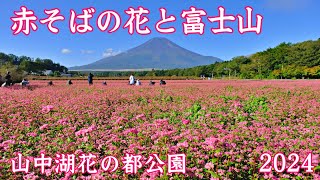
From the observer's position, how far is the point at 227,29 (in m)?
6.34

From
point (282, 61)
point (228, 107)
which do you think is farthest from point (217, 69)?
point (228, 107)

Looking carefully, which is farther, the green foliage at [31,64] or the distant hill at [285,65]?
the green foliage at [31,64]

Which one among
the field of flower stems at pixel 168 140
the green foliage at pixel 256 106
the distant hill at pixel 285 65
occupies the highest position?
the distant hill at pixel 285 65

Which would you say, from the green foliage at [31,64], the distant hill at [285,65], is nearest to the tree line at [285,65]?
the distant hill at [285,65]

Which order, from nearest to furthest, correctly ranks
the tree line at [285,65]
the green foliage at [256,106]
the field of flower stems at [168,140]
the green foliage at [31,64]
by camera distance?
1. the field of flower stems at [168,140]
2. the green foliage at [256,106]
3. the tree line at [285,65]
4. the green foliage at [31,64]

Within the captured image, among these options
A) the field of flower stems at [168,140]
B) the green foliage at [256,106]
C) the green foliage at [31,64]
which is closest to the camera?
the field of flower stems at [168,140]

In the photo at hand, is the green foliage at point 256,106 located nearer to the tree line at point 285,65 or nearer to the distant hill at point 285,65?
the tree line at point 285,65

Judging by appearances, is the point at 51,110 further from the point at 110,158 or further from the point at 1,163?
the point at 110,158

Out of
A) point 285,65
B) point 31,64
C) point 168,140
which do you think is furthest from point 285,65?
point 168,140

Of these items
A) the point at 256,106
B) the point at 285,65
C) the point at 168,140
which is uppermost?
the point at 285,65

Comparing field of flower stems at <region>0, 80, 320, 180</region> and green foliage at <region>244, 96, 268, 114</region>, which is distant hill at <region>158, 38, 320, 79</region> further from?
field of flower stems at <region>0, 80, 320, 180</region>

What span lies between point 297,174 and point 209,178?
116 cm

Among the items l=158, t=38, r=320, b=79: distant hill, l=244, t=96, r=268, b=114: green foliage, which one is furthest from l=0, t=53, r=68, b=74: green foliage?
l=244, t=96, r=268, b=114: green foliage

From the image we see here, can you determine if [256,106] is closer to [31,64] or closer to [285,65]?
[285,65]
